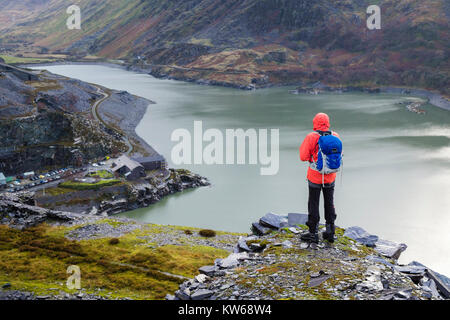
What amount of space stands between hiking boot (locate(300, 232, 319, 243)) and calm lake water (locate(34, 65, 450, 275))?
18.5 m

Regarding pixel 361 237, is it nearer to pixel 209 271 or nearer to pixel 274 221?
pixel 274 221

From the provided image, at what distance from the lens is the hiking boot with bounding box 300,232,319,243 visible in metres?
11.9

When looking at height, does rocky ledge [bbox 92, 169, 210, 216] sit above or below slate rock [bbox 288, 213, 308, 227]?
below

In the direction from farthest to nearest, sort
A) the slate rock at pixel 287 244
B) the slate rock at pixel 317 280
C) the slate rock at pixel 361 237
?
the slate rock at pixel 361 237, the slate rock at pixel 287 244, the slate rock at pixel 317 280

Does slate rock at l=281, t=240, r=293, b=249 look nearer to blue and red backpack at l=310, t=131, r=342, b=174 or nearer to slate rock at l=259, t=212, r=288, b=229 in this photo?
blue and red backpack at l=310, t=131, r=342, b=174

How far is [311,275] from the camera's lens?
32.3 feet

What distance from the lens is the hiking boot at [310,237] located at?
11.9 meters

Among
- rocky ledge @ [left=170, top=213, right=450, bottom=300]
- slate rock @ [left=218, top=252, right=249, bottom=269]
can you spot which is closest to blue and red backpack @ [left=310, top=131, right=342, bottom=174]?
rocky ledge @ [left=170, top=213, right=450, bottom=300]

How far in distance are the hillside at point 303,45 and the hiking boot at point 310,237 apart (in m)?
110

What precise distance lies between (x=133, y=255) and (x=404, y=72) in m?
124

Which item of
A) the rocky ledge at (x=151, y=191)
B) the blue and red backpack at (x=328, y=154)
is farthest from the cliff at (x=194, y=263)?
the rocky ledge at (x=151, y=191)

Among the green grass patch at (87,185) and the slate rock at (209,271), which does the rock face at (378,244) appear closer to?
the slate rock at (209,271)

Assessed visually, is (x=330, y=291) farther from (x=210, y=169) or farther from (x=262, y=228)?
(x=210, y=169)
